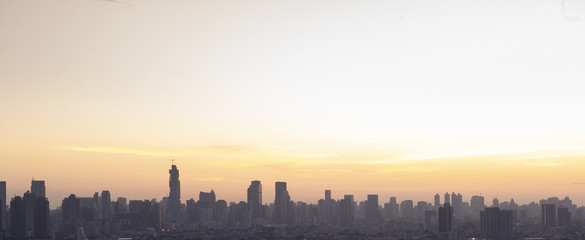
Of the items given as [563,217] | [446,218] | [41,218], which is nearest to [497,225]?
[446,218]

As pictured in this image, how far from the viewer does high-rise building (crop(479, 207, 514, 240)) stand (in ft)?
445

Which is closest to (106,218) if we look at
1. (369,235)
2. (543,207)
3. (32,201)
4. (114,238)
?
(32,201)

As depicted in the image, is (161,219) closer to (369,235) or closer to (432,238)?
(369,235)

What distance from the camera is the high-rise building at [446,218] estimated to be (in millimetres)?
139250

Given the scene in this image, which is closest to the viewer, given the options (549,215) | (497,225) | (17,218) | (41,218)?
(17,218)

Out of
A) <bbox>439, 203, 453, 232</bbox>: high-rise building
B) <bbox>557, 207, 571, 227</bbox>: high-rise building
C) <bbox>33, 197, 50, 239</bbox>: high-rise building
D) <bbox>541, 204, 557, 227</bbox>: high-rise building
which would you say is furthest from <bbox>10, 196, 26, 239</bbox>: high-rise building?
<bbox>557, 207, 571, 227</bbox>: high-rise building

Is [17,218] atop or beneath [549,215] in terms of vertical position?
atop

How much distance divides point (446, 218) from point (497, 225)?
974 cm

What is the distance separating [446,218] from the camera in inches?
5512

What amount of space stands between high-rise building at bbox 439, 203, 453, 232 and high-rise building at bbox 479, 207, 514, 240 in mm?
6357

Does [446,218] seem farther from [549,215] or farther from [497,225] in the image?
[549,215]

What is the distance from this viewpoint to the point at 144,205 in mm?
193750

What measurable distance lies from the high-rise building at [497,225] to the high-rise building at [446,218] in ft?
20.9

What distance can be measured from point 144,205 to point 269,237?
2513 inches
